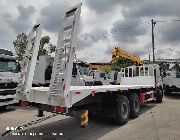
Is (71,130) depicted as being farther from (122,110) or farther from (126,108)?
(126,108)

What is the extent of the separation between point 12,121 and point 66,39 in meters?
4.76

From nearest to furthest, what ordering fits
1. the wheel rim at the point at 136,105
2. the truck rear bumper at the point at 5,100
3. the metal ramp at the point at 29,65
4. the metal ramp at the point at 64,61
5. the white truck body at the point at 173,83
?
the metal ramp at the point at 64,61 < the metal ramp at the point at 29,65 < the wheel rim at the point at 136,105 < the truck rear bumper at the point at 5,100 < the white truck body at the point at 173,83

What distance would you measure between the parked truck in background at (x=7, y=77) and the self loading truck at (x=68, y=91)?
404 cm

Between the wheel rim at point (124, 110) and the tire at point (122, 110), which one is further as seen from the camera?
the wheel rim at point (124, 110)

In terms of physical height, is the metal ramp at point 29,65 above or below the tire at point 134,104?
above

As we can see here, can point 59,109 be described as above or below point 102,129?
above

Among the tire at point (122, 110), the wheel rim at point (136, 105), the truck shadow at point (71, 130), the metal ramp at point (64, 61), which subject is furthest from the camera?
the wheel rim at point (136, 105)

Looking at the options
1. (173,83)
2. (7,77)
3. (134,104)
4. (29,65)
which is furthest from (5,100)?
(173,83)

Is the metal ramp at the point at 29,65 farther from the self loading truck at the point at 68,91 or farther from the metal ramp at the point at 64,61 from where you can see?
the metal ramp at the point at 64,61

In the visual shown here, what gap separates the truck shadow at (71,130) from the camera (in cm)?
728

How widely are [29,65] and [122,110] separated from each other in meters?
3.61

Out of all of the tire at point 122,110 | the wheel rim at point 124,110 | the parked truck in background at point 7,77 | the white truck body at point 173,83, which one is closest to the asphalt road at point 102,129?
the tire at point 122,110

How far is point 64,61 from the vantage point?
20.9ft

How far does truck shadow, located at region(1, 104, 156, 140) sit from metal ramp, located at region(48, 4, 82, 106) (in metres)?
1.52
